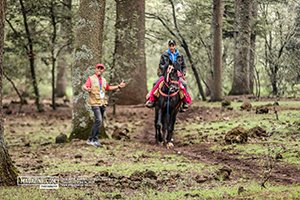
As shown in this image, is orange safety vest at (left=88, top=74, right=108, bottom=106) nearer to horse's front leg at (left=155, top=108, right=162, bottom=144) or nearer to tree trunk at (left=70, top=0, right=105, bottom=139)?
tree trunk at (left=70, top=0, right=105, bottom=139)

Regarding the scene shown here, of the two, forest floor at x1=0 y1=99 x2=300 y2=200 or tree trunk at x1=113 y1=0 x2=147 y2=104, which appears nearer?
forest floor at x1=0 y1=99 x2=300 y2=200

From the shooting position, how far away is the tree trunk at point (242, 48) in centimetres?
2605

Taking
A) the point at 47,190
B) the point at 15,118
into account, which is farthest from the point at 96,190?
the point at 15,118

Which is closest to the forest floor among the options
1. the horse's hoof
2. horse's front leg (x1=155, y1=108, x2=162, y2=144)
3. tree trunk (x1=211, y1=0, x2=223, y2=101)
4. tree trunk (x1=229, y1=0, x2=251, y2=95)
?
the horse's hoof

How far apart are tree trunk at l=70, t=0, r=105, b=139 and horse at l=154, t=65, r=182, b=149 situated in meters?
2.09

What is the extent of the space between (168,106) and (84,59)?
2.91m

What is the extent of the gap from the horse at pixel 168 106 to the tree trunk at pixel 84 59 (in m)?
2.09

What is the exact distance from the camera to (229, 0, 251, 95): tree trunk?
26.0 metres

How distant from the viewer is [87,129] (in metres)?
17.2

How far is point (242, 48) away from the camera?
30453 millimetres

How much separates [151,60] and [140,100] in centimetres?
2320

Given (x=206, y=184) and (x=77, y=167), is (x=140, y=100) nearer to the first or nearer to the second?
(x=77, y=167)

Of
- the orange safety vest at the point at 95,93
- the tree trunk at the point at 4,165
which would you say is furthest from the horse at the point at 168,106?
the tree trunk at the point at 4,165

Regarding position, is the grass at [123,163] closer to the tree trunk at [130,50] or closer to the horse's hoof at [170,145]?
the horse's hoof at [170,145]
